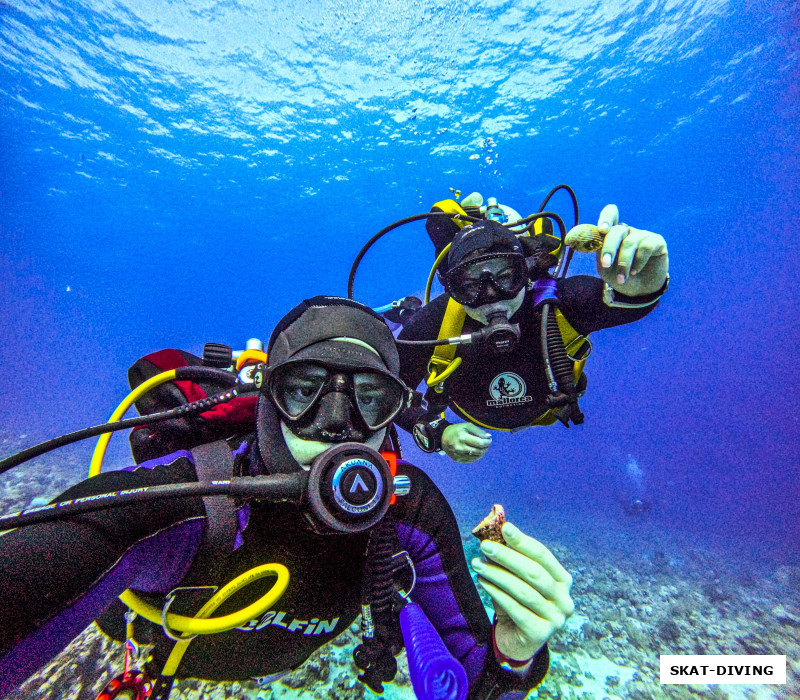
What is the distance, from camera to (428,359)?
4.60 metres

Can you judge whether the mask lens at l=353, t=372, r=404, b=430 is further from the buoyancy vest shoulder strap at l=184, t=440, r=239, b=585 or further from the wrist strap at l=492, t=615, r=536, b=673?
the wrist strap at l=492, t=615, r=536, b=673

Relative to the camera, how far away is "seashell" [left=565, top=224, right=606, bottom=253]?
2.27m

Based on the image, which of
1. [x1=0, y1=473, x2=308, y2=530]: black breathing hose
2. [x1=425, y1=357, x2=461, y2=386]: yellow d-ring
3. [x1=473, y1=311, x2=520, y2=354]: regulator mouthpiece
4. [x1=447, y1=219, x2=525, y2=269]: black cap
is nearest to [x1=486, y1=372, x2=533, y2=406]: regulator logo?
[x1=425, y1=357, x2=461, y2=386]: yellow d-ring

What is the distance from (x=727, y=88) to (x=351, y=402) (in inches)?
1355

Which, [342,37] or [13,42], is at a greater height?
[13,42]

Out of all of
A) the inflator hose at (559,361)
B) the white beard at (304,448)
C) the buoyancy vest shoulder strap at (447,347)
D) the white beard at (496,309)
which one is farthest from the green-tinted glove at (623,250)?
the white beard at (304,448)

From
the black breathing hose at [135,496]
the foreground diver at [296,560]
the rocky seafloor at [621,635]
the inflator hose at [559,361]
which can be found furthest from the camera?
the rocky seafloor at [621,635]

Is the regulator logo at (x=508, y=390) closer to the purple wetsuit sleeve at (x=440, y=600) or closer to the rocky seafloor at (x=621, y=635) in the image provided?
the purple wetsuit sleeve at (x=440, y=600)

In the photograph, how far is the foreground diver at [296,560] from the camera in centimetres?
131

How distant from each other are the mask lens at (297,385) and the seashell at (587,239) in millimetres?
1904

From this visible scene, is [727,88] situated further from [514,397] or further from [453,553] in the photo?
[453,553]

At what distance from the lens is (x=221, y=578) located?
1872 millimetres

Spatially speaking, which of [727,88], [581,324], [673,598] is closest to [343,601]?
[581,324]

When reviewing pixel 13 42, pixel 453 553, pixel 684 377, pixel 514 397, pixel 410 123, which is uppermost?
pixel 13 42
